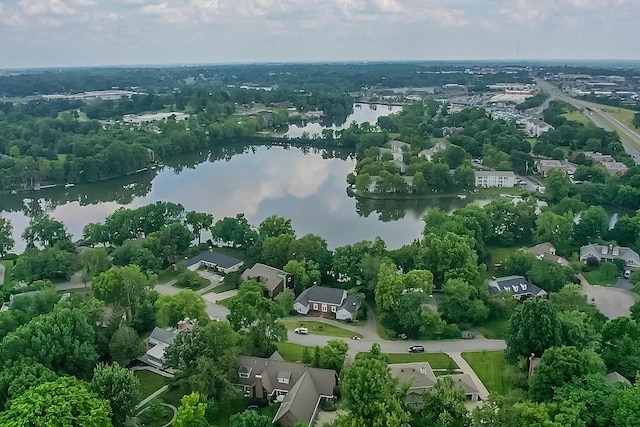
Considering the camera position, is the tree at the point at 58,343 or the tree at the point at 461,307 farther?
the tree at the point at 461,307

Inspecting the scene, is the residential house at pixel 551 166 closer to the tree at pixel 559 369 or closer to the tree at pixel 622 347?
the tree at pixel 622 347

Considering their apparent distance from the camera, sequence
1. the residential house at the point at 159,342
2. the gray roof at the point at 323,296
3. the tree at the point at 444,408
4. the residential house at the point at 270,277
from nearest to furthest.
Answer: the tree at the point at 444,408, the residential house at the point at 159,342, the gray roof at the point at 323,296, the residential house at the point at 270,277

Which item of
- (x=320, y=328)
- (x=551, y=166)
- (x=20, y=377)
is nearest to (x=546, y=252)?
(x=320, y=328)

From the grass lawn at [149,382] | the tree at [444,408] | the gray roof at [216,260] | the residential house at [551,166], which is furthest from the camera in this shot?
the residential house at [551,166]

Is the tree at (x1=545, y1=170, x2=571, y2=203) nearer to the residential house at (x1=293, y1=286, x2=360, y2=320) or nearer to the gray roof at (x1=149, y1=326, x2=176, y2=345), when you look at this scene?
the residential house at (x1=293, y1=286, x2=360, y2=320)

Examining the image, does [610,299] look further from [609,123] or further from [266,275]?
[609,123]

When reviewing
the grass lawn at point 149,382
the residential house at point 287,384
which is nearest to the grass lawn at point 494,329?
the residential house at point 287,384
